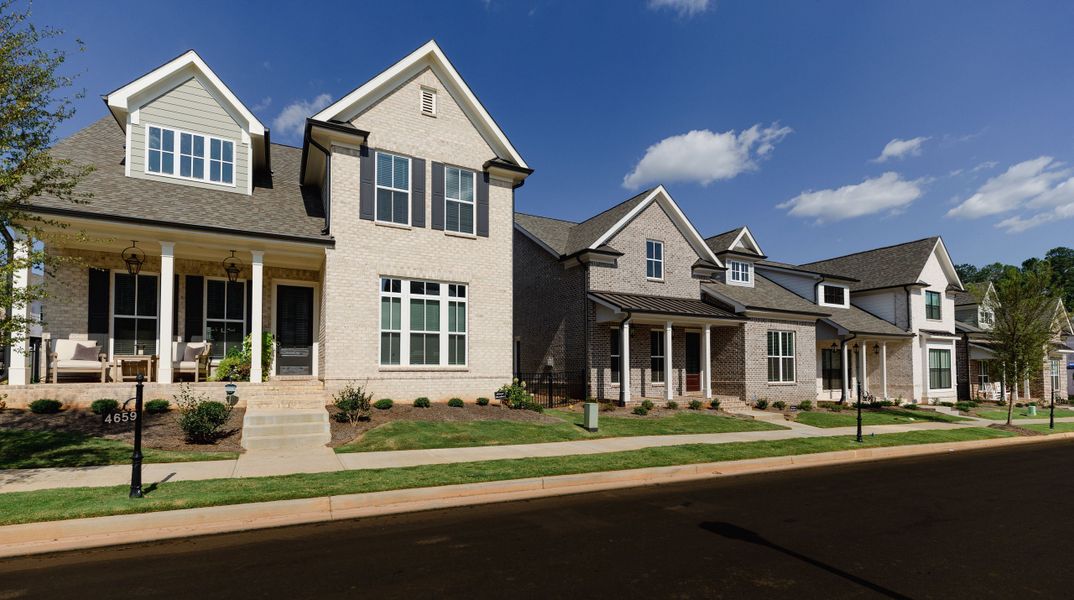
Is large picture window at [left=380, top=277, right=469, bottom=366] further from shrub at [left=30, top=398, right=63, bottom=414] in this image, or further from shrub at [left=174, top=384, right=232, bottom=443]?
shrub at [left=30, top=398, right=63, bottom=414]

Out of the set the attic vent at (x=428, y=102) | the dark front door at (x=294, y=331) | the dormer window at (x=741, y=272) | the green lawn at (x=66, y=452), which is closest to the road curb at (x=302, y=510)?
the green lawn at (x=66, y=452)

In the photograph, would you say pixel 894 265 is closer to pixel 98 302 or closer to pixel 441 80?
pixel 441 80

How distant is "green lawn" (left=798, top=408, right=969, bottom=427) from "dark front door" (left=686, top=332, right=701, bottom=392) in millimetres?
4157

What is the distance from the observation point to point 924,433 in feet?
58.2

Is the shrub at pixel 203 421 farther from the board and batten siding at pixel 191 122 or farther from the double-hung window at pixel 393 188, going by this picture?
the board and batten siding at pixel 191 122

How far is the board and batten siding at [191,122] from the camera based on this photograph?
1520 centimetres

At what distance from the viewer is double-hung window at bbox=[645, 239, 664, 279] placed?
902 inches

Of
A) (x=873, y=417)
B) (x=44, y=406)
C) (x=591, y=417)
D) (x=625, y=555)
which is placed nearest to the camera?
(x=625, y=555)

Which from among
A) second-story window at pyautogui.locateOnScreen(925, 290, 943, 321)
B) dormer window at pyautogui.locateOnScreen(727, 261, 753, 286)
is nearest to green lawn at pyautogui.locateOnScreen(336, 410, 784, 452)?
dormer window at pyautogui.locateOnScreen(727, 261, 753, 286)

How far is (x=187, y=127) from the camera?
1586cm

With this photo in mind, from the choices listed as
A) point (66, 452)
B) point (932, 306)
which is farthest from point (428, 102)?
point (932, 306)

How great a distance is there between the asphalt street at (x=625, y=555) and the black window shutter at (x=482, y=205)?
10.5 m

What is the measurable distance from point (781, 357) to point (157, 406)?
22507 mm

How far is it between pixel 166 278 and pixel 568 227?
16789 millimetres
